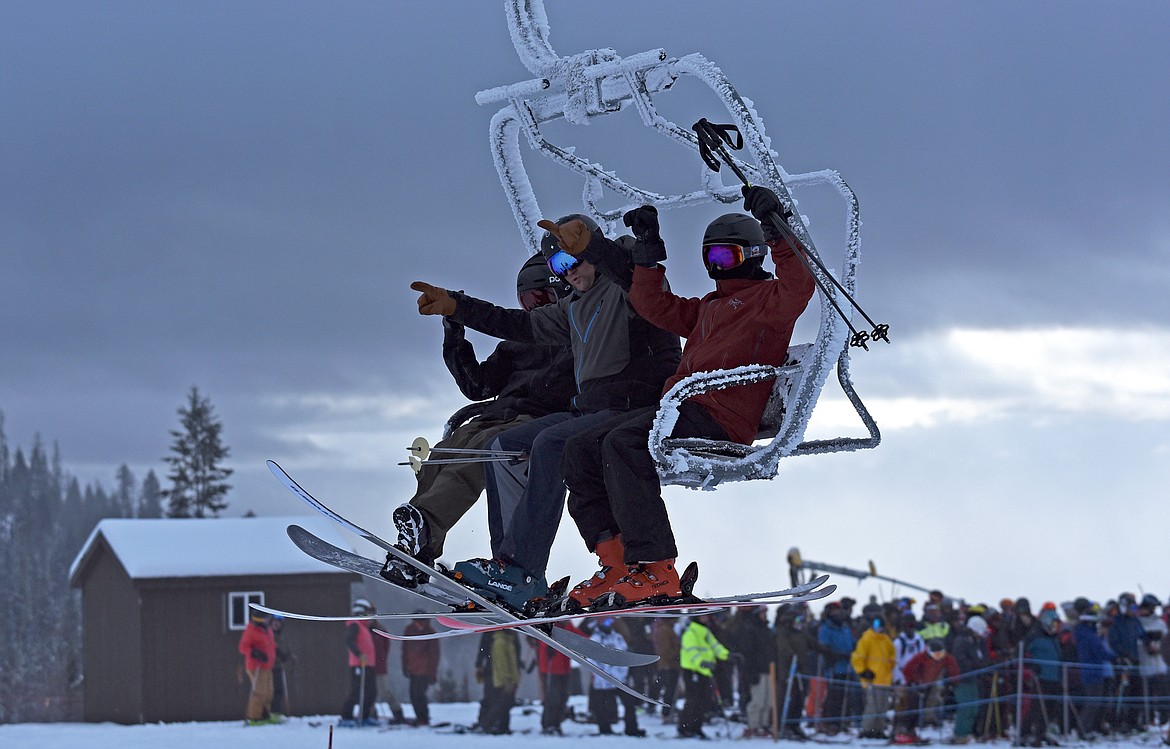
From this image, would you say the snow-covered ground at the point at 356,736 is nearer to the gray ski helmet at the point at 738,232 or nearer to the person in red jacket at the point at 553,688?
the person in red jacket at the point at 553,688

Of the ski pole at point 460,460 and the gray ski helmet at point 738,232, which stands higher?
the gray ski helmet at point 738,232

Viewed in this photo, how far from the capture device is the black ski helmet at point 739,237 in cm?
636

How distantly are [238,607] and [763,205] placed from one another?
21.8 meters

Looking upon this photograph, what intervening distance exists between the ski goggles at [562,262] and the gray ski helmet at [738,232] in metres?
0.61

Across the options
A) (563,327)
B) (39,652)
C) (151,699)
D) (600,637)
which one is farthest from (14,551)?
(563,327)

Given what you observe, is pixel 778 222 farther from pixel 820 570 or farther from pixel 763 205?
pixel 820 570

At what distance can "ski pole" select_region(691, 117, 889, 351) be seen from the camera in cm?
590

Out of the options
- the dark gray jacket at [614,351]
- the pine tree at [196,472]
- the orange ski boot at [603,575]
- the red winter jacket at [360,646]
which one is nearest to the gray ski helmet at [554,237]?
the dark gray jacket at [614,351]

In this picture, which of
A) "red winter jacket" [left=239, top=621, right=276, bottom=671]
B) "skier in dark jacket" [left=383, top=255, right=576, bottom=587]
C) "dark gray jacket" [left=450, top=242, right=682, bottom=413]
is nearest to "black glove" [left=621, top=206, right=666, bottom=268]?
"dark gray jacket" [left=450, top=242, right=682, bottom=413]

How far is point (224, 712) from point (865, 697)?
42.7ft

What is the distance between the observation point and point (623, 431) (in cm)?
625

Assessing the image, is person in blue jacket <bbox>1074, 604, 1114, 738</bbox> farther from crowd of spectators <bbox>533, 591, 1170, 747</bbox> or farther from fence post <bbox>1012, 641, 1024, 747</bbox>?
fence post <bbox>1012, 641, 1024, 747</bbox>

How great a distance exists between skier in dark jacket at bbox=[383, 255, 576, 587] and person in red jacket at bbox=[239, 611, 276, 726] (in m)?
14.2

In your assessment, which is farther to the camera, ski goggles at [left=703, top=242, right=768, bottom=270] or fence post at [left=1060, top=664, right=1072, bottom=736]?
fence post at [left=1060, top=664, right=1072, bottom=736]
